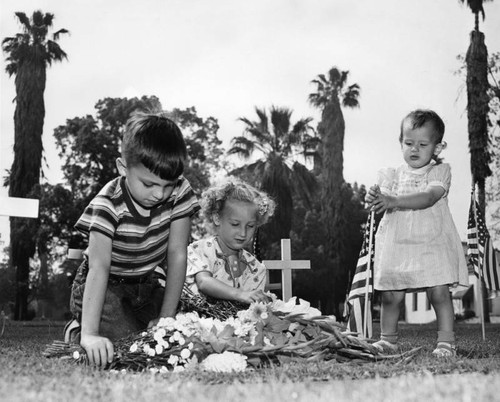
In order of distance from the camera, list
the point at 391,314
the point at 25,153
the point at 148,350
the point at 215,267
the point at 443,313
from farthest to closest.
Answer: the point at 25,153 < the point at 391,314 < the point at 443,313 < the point at 215,267 < the point at 148,350

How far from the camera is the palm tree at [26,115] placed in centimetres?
2908

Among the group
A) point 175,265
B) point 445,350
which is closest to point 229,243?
point 175,265

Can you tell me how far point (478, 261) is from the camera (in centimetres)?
923

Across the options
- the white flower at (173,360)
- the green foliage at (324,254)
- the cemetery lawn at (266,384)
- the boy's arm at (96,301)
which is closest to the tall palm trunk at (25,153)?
the green foliage at (324,254)

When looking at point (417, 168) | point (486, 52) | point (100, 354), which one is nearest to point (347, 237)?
point (486, 52)

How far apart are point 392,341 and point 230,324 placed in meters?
2.23

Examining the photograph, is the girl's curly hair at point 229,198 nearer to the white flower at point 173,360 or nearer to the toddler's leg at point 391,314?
the toddler's leg at point 391,314

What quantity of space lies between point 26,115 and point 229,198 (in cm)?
2563

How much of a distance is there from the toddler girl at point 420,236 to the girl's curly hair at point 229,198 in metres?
0.88

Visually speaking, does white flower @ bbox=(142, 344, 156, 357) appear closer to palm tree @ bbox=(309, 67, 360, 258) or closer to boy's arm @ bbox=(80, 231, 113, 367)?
boy's arm @ bbox=(80, 231, 113, 367)

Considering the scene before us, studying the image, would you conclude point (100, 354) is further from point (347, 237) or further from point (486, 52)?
point (347, 237)

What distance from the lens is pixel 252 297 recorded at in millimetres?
4570

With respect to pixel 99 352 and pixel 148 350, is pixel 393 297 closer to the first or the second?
pixel 148 350

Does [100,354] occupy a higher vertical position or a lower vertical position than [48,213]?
lower
